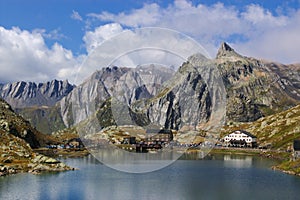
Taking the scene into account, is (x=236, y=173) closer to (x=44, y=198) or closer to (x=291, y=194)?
(x=291, y=194)

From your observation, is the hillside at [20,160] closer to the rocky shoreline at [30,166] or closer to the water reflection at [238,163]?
the rocky shoreline at [30,166]

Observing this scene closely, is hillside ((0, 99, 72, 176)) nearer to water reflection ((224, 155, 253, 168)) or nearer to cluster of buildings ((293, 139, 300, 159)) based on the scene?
water reflection ((224, 155, 253, 168))

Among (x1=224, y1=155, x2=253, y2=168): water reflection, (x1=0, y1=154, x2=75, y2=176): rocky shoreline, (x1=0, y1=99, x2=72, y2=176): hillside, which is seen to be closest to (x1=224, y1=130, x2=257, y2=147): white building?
(x1=224, y1=155, x2=253, y2=168): water reflection

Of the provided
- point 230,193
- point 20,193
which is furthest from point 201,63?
point 20,193

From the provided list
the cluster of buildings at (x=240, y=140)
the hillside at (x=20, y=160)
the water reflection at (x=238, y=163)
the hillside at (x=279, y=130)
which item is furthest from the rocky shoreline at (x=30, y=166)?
the cluster of buildings at (x=240, y=140)

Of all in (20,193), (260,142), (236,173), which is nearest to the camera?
(20,193)

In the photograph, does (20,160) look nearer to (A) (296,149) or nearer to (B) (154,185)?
(B) (154,185)
